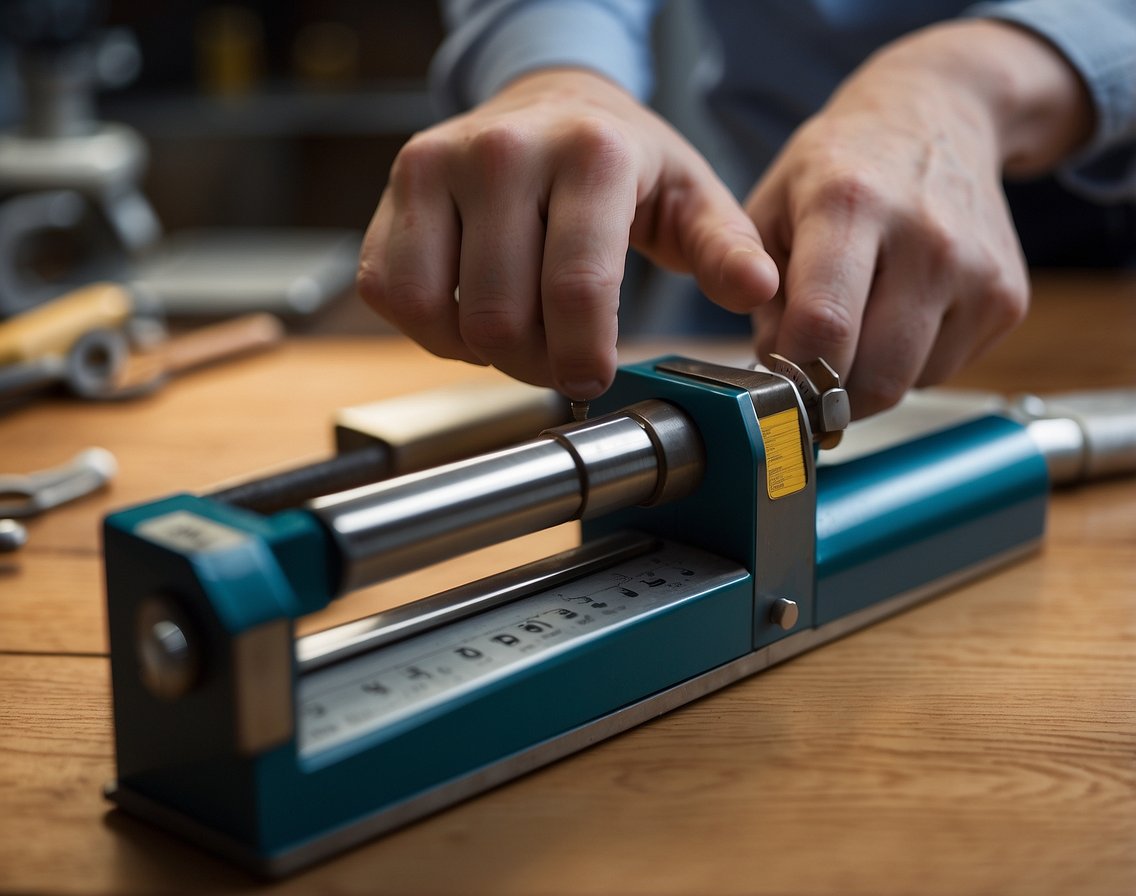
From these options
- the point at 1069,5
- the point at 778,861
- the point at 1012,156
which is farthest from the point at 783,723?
the point at 1069,5

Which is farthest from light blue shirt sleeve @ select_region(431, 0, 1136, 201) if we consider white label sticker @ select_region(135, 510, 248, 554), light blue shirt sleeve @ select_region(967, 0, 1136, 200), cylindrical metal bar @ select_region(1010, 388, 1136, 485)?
white label sticker @ select_region(135, 510, 248, 554)

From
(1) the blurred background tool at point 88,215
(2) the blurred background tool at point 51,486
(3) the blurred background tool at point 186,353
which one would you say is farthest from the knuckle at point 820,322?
(1) the blurred background tool at point 88,215

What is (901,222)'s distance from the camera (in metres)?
0.78

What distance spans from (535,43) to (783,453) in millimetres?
654

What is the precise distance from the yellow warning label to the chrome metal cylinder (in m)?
0.04

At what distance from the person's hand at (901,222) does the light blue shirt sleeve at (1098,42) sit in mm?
58

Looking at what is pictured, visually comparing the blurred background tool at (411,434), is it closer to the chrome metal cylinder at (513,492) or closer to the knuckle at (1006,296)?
the chrome metal cylinder at (513,492)

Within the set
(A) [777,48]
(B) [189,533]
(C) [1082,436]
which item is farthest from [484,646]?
(A) [777,48]

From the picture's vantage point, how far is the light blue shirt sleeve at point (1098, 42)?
1007 mm

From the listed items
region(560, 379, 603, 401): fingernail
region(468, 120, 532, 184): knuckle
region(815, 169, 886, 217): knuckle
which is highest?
region(468, 120, 532, 184): knuckle

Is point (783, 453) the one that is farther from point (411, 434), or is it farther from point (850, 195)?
point (411, 434)

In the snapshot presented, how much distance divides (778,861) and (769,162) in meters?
1.17

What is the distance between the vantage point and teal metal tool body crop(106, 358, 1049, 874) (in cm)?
48

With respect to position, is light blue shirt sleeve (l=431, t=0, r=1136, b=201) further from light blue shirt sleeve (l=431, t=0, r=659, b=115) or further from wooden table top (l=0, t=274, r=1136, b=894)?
wooden table top (l=0, t=274, r=1136, b=894)
